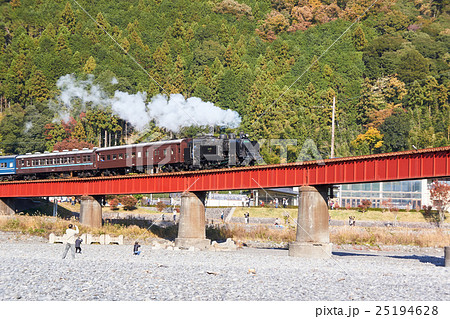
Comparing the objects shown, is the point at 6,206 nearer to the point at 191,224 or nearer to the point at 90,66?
the point at 191,224

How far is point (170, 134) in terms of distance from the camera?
140 m

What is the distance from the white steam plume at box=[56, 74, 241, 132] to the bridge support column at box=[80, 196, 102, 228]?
152ft

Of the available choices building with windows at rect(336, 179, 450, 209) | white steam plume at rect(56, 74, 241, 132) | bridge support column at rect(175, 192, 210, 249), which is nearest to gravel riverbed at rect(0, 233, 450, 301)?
bridge support column at rect(175, 192, 210, 249)

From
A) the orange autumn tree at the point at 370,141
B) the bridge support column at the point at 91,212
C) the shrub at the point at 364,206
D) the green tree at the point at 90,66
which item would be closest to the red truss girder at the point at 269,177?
the bridge support column at the point at 91,212

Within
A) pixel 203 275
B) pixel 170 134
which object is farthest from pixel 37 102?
pixel 203 275

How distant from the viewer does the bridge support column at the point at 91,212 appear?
69.1 m

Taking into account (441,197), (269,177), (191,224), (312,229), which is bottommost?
(191,224)

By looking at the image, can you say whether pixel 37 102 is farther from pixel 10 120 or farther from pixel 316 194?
pixel 316 194

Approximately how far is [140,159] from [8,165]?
21741 millimetres

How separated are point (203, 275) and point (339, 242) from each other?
3700cm

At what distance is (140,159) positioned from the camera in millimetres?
68000

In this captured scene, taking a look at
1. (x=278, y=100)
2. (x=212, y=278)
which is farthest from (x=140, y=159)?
(x=278, y=100)

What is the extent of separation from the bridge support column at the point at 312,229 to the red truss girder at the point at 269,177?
1366 mm

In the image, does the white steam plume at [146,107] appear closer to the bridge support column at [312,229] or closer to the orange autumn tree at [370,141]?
the orange autumn tree at [370,141]
